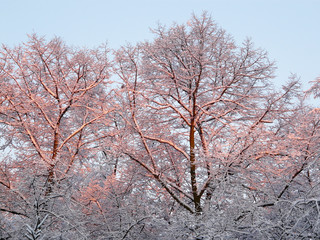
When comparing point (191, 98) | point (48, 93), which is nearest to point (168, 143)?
point (191, 98)

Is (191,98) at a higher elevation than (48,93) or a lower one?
lower

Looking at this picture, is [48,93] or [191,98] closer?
[191,98]

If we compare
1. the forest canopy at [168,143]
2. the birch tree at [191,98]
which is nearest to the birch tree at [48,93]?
the forest canopy at [168,143]

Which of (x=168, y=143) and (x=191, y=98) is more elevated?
(x=191, y=98)

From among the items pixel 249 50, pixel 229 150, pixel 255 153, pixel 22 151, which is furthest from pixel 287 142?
pixel 22 151

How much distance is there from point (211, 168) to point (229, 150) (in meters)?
0.58

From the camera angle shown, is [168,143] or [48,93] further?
[48,93]

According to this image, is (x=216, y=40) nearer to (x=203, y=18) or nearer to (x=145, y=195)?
(x=203, y=18)

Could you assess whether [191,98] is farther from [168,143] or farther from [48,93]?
[48,93]

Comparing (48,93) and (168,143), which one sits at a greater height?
(48,93)

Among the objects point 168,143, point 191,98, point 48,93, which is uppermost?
point 48,93

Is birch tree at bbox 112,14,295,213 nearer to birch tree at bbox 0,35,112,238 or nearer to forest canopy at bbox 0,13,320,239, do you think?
forest canopy at bbox 0,13,320,239

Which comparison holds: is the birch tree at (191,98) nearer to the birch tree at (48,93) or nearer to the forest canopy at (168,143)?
the forest canopy at (168,143)

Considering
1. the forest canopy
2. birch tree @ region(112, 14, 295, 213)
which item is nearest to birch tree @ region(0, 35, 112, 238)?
the forest canopy
